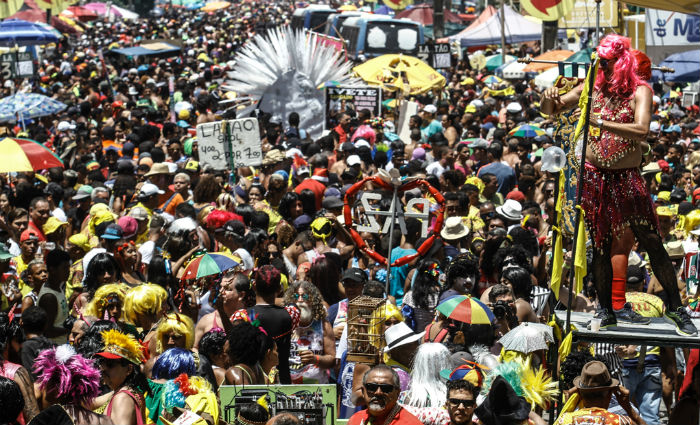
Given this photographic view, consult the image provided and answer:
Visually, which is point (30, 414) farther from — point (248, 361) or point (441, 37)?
point (441, 37)

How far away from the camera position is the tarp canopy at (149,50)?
97.2 ft

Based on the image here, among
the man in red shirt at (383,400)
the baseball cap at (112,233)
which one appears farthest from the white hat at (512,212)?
the man in red shirt at (383,400)

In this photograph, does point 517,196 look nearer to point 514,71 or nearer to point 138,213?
point 138,213

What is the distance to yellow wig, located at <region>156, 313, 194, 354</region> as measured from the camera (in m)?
6.16

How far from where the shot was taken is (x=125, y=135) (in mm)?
16750

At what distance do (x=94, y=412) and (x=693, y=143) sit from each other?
41.2 ft

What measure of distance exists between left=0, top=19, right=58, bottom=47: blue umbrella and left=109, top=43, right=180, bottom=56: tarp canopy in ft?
6.70

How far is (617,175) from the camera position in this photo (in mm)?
5387

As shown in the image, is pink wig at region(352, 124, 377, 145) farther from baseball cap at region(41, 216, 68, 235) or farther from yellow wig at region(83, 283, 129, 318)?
yellow wig at region(83, 283, 129, 318)

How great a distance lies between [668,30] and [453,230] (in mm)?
17299

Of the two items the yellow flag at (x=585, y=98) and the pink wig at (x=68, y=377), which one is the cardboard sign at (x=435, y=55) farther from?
the pink wig at (x=68, y=377)

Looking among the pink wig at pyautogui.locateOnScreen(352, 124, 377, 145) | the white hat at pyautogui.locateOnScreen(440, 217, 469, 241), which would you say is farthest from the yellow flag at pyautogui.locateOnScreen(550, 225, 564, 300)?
the pink wig at pyautogui.locateOnScreen(352, 124, 377, 145)

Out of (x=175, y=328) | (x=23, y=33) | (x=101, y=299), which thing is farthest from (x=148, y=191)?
(x=23, y=33)

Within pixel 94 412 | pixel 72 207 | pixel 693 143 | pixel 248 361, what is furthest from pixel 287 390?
pixel 693 143
